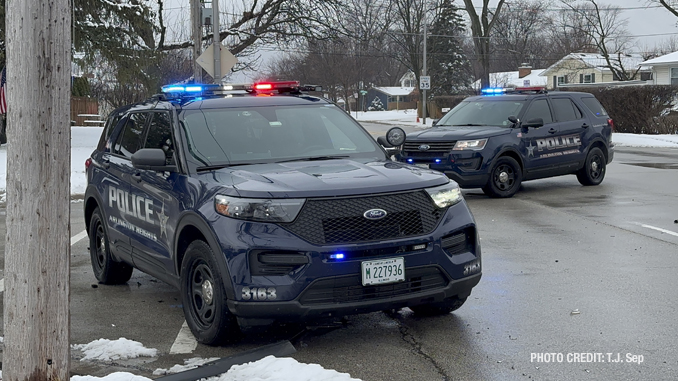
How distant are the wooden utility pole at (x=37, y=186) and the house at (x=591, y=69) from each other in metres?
71.6

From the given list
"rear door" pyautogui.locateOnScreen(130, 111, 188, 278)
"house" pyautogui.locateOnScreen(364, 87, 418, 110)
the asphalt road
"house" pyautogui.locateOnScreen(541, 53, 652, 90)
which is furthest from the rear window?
"house" pyautogui.locateOnScreen(364, 87, 418, 110)

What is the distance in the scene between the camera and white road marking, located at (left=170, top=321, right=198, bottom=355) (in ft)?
19.1

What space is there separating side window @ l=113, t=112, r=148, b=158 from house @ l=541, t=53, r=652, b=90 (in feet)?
224

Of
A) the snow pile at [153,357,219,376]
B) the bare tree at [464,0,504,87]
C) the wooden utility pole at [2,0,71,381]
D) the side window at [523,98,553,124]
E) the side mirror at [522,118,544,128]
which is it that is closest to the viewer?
the wooden utility pole at [2,0,71,381]

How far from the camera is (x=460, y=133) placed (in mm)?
14586

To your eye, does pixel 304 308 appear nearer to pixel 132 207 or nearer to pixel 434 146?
pixel 132 207

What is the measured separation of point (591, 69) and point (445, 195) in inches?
2913

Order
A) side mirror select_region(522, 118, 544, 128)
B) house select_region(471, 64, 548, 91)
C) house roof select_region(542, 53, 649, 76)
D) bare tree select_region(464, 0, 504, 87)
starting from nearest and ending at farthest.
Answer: side mirror select_region(522, 118, 544, 128) → bare tree select_region(464, 0, 504, 87) → house roof select_region(542, 53, 649, 76) → house select_region(471, 64, 548, 91)

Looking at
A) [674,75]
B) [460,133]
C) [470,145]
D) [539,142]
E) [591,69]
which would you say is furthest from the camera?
[591,69]

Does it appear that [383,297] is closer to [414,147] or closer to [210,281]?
[210,281]

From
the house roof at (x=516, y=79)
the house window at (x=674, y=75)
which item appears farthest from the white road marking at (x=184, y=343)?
the house roof at (x=516, y=79)

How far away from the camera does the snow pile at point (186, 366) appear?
5286 millimetres

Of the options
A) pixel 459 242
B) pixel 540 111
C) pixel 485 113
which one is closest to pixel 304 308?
pixel 459 242

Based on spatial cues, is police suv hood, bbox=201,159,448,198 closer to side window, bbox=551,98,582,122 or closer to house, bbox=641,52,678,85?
side window, bbox=551,98,582,122
